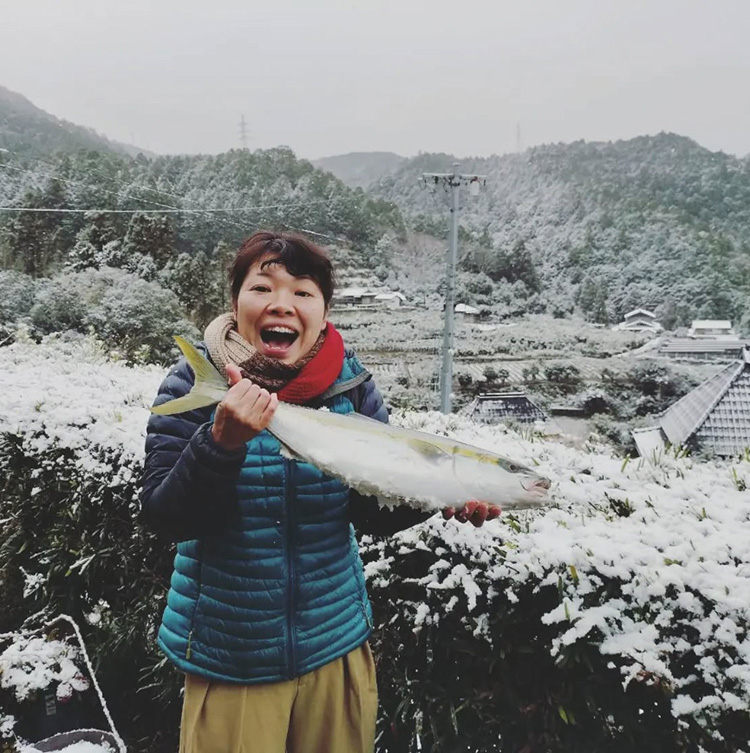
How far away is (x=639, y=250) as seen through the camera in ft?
47.8

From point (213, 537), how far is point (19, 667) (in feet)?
5.35

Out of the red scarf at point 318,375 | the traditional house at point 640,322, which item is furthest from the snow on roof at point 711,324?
the red scarf at point 318,375

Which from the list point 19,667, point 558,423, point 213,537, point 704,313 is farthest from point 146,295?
point 704,313

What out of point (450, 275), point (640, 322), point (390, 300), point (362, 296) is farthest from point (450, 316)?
point (640, 322)

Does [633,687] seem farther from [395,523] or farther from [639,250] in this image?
[639,250]

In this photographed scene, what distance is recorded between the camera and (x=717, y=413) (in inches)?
315

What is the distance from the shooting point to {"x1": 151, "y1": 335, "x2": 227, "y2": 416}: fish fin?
1.07 m

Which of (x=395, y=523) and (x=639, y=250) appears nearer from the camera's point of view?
(x=395, y=523)

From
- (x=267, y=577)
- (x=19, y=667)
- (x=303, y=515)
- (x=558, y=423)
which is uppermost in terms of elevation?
(x=303, y=515)

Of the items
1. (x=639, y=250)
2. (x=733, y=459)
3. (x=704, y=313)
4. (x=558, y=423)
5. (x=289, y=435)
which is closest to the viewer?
(x=289, y=435)

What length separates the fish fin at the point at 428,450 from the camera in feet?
3.54

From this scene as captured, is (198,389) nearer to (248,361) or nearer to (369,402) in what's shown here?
(248,361)

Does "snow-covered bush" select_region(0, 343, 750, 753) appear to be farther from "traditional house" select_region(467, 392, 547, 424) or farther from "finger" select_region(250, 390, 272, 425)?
"traditional house" select_region(467, 392, 547, 424)

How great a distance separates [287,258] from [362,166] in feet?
61.9
